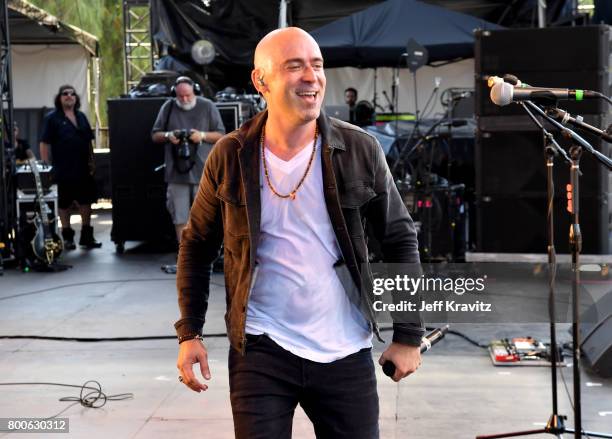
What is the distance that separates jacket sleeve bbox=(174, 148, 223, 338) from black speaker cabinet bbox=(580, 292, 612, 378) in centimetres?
344

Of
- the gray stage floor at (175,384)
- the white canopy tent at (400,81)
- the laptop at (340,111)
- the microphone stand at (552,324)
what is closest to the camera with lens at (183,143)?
the gray stage floor at (175,384)

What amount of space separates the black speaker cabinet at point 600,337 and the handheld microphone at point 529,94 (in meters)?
2.71

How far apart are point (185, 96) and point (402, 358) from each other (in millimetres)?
8543

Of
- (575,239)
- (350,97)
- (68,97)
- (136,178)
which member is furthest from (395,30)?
(575,239)

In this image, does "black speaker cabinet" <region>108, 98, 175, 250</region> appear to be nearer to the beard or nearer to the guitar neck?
the guitar neck

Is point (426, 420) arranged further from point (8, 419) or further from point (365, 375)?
point (365, 375)

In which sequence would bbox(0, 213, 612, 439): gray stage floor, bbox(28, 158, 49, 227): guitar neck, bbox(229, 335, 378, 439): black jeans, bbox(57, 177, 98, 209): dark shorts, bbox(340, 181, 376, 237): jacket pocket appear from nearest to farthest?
bbox(229, 335, 378, 439): black jeans
bbox(340, 181, 376, 237): jacket pocket
bbox(0, 213, 612, 439): gray stage floor
bbox(28, 158, 49, 227): guitar neck
bbox(57, 177, 98, 209): dark shorts

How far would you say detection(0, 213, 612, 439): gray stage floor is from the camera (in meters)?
5.72

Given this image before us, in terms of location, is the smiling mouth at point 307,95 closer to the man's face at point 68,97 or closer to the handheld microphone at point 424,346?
the handheld microphone at point 424,346

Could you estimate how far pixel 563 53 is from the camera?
908 centimetres

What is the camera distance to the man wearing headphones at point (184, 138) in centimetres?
1135

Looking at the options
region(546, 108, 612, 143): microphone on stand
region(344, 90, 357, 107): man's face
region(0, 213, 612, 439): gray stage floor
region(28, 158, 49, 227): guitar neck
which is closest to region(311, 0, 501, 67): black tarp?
region(344, 90, 357, 107): man's face

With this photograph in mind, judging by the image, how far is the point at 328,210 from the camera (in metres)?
3.11

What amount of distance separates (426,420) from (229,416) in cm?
110
